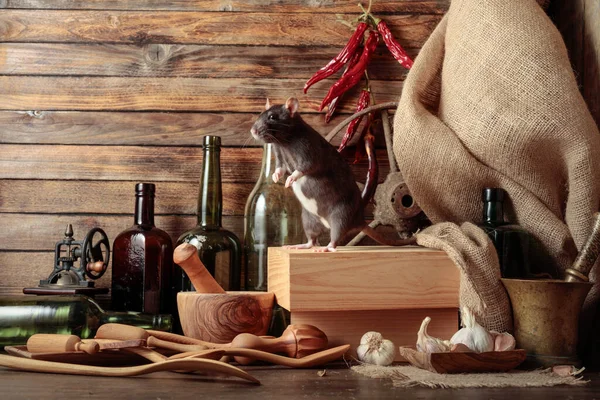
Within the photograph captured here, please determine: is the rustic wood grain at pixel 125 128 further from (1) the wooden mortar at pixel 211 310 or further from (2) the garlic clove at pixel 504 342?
(2) the garlic clove at pixel 504 342

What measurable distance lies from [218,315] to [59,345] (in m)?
0.27

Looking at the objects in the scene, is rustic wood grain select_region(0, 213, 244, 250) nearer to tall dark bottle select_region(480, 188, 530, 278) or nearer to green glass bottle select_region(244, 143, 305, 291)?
green glass bottle select_region(244, 143, 305, 291)

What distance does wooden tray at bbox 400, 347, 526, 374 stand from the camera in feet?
3.29

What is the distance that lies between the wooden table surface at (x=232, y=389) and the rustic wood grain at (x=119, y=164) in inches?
30.2

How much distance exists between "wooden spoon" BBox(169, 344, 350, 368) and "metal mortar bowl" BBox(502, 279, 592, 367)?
0.98ft

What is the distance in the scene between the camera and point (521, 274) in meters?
1.21

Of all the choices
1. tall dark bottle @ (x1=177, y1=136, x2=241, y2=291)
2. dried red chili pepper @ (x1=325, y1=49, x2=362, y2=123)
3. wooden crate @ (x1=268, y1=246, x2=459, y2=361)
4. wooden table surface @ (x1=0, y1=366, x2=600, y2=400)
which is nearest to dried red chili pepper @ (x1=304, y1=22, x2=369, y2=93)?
dried red chili pepper @ (x1=325, y1=49, x2=362, y2=123)

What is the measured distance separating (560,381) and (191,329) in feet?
2.03

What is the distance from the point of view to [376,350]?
3.64ft

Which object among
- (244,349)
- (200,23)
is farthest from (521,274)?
(200,23)

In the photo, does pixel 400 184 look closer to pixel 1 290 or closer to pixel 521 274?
pixel 521 274

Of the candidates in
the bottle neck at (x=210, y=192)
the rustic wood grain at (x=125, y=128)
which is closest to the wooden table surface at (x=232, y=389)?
the bottle neck at (x=210, y=192)

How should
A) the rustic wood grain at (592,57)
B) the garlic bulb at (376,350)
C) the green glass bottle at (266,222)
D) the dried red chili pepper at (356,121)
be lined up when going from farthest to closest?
1. the dried red chili pepper at (356,121)
2. the green glass bottle at (266,222)
3. the rustic wood grain at (592,57)
4. the garlic bulb at (376,350)

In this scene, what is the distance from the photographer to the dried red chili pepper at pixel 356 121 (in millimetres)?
1684
